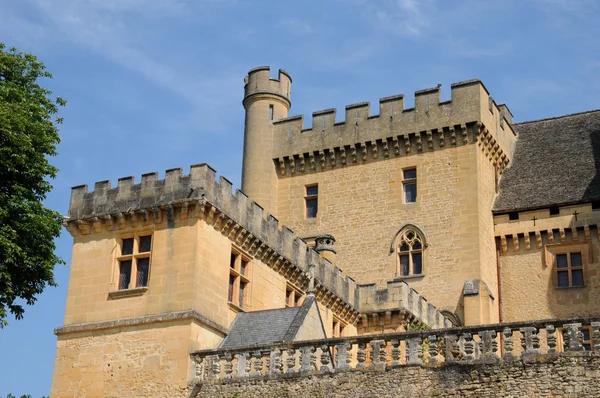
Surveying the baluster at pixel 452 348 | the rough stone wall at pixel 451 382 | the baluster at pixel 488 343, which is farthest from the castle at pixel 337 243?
the rough stone wall at pixel 451 382

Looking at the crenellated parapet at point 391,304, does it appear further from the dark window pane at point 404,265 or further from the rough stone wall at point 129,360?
the rough stone wall at point 129,360

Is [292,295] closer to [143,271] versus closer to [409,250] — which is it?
[143,271]

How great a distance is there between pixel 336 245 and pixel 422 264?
3230mm

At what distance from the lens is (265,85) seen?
3834cm

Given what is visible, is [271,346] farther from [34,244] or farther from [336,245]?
[336,245]

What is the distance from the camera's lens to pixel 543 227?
34.2m

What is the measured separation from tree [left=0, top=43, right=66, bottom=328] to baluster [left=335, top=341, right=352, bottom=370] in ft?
27.4

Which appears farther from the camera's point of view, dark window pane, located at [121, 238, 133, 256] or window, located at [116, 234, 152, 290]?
dark window pane, located at [121, 238, 133, 256]

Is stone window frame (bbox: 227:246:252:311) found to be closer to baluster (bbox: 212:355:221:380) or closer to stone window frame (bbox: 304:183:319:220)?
baluster (bbox: 212:355:221:380)

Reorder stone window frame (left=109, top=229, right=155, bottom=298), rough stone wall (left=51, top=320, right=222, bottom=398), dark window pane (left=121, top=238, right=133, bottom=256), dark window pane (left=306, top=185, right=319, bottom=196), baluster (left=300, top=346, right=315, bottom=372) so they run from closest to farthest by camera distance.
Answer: baluster (left=300, top=346, right=315, bottom=372)
rough stone wall (left=51, top=320, right=222, bottom=398)
stone window frame (left=109, top=229, right=155, bottom=298)
dark window pane (left=121, top=238, right=133, bottom=256)
dark window pane (left=306, top=185, right=319, bottom=196)

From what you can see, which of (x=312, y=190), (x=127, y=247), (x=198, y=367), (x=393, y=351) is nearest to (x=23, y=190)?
(x=127, y=247)

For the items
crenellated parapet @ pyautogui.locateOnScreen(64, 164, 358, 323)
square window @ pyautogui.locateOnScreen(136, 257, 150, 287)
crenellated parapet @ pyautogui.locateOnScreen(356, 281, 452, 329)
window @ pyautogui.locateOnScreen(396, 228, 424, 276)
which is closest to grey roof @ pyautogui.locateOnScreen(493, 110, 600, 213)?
window @ pyautogui.locateOnScreen(396, 228, 424, 276)

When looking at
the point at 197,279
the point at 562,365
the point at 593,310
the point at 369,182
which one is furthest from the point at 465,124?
the point at 562,365

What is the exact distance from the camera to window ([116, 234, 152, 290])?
23.9m
